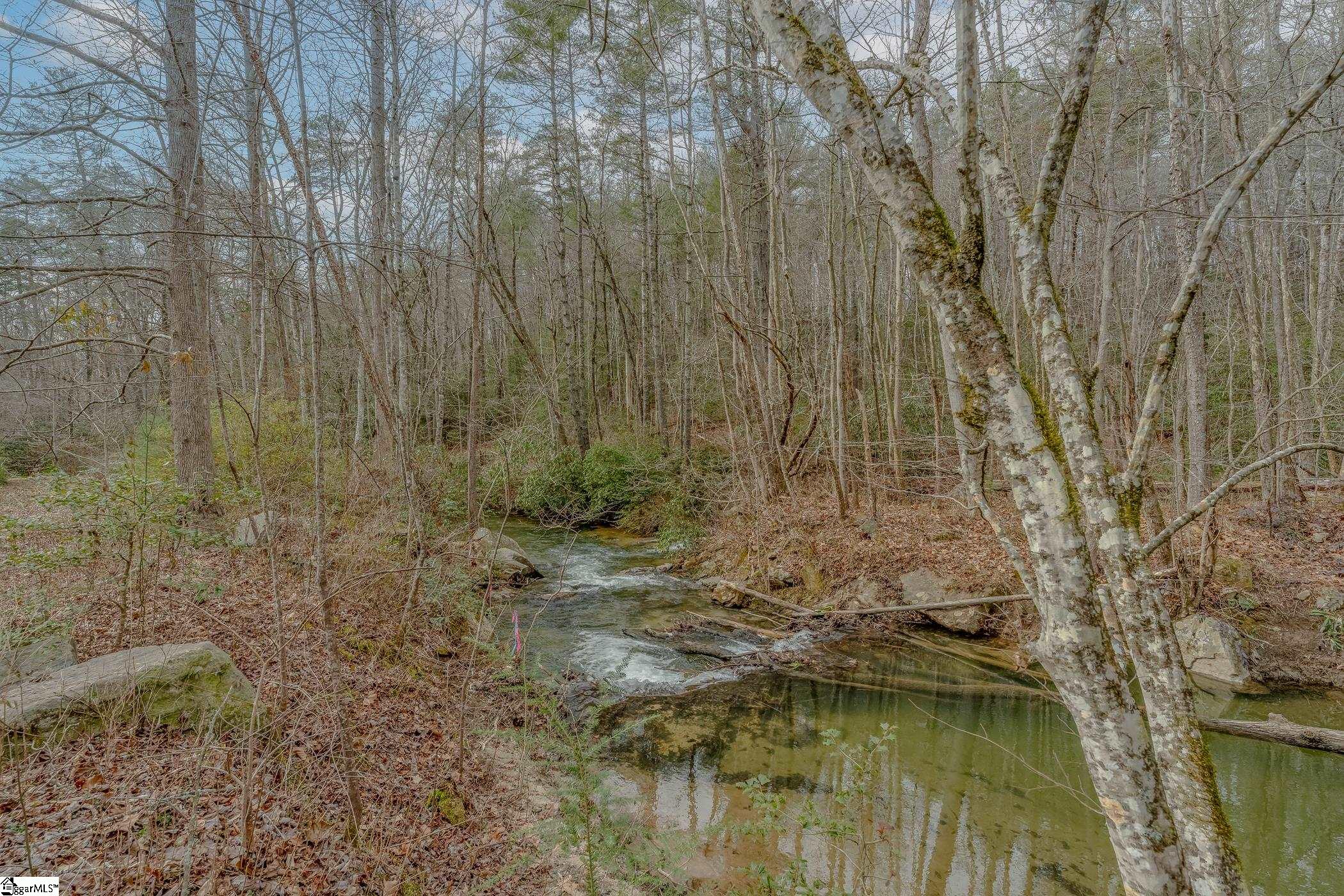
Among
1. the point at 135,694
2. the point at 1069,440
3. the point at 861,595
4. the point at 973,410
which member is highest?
the point at 973,410

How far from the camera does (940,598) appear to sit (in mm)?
7891

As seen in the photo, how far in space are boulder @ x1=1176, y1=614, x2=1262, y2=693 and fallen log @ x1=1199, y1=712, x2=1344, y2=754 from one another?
3.69 ft

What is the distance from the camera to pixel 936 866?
4.05 m

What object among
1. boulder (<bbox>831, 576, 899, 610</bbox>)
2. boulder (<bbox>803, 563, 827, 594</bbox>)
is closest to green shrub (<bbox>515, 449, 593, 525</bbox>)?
boulder (<bbox>803, 563, 827, 594</bbox>)

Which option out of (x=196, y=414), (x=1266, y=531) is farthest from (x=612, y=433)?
(x=1266, y=531)

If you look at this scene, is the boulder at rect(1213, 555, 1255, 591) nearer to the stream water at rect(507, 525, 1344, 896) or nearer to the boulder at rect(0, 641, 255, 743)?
the stream water at rect(507, 525, 1344, 896)

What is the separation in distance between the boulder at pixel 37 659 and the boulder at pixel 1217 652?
967 cm

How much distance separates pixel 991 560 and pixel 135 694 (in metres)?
9.11

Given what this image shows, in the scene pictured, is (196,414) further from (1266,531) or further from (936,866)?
(1266,531)

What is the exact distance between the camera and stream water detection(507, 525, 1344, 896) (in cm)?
406

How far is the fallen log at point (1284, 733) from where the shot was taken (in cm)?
495

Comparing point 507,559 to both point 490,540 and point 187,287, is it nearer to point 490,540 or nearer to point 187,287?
point 490,540

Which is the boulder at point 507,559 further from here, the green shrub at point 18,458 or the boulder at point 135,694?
the green shrub at point 18,458

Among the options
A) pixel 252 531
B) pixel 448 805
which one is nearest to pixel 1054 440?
pixel 448 805
